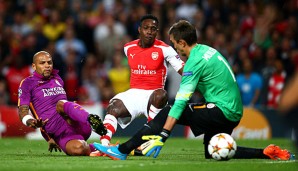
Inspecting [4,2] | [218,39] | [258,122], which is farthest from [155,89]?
[4,2]

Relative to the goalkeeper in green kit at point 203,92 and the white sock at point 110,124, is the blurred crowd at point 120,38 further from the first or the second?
the goalkeeper in green kit at point 203,92

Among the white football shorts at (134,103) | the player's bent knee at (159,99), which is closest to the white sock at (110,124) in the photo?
the white football shorts at (134,103)

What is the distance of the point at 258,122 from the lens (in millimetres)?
17875

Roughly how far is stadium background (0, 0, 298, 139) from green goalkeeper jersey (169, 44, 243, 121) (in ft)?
25.9

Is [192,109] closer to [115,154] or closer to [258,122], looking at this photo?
[115,154]

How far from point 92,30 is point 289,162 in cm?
1196

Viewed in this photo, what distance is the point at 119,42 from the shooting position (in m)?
20.1

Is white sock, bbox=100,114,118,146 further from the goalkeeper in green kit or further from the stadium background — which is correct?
the stadium background

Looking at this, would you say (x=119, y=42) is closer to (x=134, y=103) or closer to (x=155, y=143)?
(x=134, y=103)

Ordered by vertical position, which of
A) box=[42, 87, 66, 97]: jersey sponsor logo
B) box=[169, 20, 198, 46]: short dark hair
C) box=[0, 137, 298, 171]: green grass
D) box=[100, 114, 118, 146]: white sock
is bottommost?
box=[0, 137, 298, 171]: green grass

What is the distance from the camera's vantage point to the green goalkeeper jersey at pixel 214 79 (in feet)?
31.2

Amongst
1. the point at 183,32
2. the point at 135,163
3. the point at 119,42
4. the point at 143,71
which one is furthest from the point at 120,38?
the point at 135,163

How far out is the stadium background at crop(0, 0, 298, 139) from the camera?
721 inches

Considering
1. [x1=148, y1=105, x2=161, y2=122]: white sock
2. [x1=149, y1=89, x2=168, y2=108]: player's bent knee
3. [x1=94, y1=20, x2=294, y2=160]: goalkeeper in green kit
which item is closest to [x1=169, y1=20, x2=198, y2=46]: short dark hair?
[x1=94, y1=20, x2=294, y2=160]: goalkeeper in green kit
